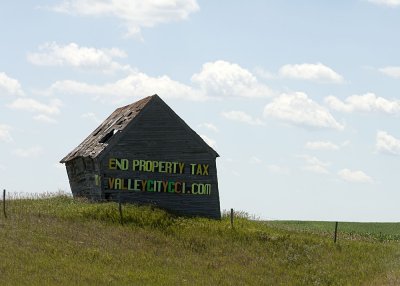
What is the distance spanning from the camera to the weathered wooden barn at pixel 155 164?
41.1 metres

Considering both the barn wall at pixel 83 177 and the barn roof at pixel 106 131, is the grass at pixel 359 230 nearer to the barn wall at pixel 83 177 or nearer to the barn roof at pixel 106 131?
the barn roof at pixel 106 131

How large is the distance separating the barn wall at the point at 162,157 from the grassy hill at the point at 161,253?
140 inches

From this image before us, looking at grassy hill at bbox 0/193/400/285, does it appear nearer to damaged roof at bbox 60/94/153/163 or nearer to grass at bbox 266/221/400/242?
damaged roof at bbox 60/94/153/163

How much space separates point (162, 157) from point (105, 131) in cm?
507

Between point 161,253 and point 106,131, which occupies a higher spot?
point 106,131

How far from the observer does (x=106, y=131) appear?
146ft

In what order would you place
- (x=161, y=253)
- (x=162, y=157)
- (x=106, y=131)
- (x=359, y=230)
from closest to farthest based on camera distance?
(x=161, y=253) → (x=162, y=157) → (x=106, y=131) → (x=359, y=230)

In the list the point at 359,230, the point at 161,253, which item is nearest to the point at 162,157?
the point at 161,253

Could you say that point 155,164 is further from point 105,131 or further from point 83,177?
point 83,177

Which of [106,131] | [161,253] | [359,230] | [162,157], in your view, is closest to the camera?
[161,253]

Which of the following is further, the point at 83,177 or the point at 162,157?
the point at 83,177

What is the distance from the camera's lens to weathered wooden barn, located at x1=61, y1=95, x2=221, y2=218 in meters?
41.1

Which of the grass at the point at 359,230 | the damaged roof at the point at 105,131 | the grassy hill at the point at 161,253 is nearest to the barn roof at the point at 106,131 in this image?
the damaged roof at the point at 105,131

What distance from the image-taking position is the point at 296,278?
1052 inches
